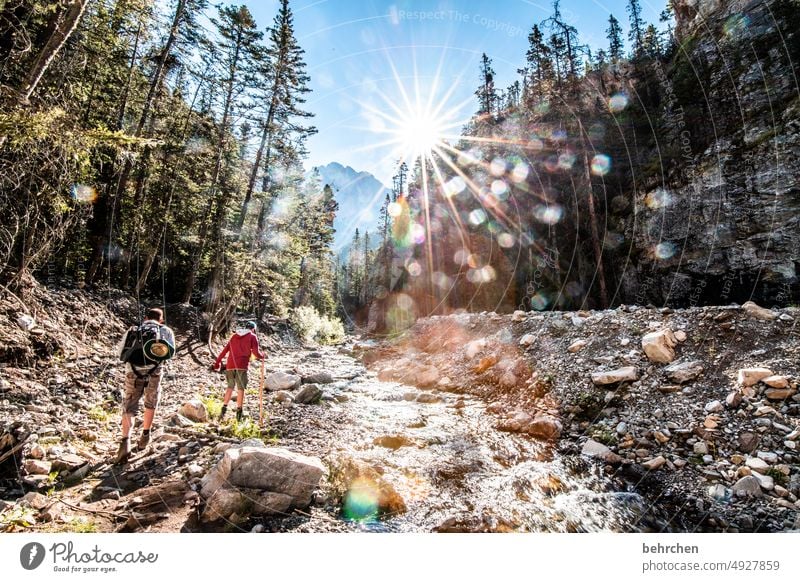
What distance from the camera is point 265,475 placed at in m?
3.43

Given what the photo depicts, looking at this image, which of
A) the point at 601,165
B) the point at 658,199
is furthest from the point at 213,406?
the point at 601,165

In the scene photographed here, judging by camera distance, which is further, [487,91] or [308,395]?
[487,91]

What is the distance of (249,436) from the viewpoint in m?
5.42

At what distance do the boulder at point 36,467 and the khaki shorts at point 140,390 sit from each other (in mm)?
959

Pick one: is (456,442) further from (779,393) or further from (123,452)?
(123,452)

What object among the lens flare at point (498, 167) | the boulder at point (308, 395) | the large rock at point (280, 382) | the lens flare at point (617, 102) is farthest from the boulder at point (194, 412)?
the lens flare at point (617, 102)

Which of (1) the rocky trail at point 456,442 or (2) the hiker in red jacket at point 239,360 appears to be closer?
(1) the rocky trail at point 456,442

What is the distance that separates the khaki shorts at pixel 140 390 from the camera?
15.5ft

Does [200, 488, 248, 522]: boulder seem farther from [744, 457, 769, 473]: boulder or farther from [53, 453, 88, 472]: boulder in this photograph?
[744, 457, 769, 473]: boulder

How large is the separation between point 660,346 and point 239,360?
27.4 feet

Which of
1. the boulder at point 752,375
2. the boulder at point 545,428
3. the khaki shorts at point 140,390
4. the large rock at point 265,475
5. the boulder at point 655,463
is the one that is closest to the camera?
the large rock at point 265,475

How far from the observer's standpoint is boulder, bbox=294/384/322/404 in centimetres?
795

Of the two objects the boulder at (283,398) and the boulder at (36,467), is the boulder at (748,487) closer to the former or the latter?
the boulder at (283,398)
